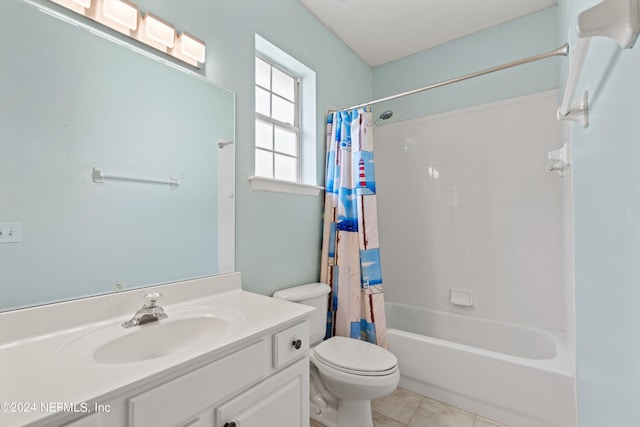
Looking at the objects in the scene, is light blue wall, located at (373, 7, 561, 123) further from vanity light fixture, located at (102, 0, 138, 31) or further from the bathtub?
vanity light fixture, located at (102, 0, 138, 31)

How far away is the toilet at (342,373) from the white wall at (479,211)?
42.1 inches

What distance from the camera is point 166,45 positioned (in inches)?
47.5

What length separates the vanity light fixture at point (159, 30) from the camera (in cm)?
115

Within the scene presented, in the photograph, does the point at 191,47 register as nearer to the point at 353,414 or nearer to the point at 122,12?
the point at 122,12

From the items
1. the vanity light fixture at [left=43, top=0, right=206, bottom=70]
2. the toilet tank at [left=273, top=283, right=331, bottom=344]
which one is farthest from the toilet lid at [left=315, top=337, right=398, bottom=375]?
the vanity light fixture at [left=43, top=0, right=206, bottom=70]

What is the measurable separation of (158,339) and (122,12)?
122 cm

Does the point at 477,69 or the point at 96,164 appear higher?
the point at 477,69

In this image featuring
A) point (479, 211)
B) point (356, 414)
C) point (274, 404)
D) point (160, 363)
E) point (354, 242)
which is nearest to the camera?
point (160, 363)

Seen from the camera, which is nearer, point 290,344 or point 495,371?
point 290,344

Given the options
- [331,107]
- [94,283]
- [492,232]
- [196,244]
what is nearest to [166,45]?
[196,244]

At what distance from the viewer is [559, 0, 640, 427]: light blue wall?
Result: 35cm

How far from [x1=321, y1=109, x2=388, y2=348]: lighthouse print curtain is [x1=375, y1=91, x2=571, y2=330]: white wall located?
723 millimetres

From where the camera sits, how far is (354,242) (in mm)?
1931

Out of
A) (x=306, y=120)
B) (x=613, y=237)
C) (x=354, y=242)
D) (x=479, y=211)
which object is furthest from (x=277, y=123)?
(x=613, y=237)
